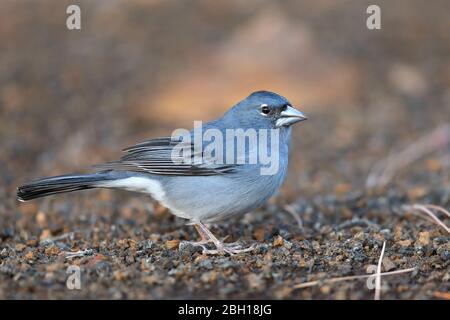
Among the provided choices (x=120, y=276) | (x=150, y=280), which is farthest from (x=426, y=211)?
(x=120, y=276)

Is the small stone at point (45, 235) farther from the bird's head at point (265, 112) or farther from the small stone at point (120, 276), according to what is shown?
the bird's head at point (265, 112)

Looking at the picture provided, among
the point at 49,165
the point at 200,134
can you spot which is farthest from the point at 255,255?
the point at 49,165

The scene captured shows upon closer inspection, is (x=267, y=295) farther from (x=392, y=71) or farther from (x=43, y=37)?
(x=43, y=37)

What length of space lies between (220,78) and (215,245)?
187 inches

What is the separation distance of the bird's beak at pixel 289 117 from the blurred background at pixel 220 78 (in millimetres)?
1797

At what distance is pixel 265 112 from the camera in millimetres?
5961

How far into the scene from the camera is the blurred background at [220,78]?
342 inches

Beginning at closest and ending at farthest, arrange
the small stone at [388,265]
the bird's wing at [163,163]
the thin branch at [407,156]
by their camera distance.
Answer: the small stone at [388,265] < the bird's wing at [163,163] < the thin branch at [407,156]

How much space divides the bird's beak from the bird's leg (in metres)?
1.13

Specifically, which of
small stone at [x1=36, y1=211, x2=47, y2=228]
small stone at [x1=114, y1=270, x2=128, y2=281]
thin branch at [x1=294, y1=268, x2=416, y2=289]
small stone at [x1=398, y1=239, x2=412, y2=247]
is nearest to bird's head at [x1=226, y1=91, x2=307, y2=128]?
small stone at [x1=398, y1=239, x2=412, y2=247]

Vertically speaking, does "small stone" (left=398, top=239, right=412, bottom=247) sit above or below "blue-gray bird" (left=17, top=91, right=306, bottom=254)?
below

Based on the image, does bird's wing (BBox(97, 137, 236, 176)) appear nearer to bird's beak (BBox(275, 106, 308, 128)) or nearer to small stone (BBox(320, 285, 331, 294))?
bird's beak (BBox(275, 106, 308, 128))

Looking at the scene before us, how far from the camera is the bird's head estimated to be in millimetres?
5902

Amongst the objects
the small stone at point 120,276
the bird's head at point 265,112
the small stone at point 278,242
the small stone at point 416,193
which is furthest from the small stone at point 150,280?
the small stone at point 416,193
